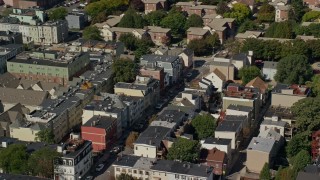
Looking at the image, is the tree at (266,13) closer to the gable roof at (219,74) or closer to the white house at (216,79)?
the gable roof at (219,74)

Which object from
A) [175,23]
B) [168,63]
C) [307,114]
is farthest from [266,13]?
[307,114]

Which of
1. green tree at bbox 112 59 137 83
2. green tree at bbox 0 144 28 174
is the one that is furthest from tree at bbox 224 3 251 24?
green tree at bbox 0 144 28 174

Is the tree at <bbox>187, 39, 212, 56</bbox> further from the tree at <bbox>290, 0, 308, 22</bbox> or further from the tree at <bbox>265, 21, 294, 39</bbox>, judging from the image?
the tree at <bbox>290, 0, 308, 22</bbox>

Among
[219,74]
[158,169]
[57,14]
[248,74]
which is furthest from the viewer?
[57,14]

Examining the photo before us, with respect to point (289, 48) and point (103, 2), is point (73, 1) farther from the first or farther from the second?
point (289, 48)

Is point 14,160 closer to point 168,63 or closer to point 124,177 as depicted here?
point 124,177

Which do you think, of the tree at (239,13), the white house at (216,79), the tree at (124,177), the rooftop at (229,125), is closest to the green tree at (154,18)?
the tree at (239,13)
